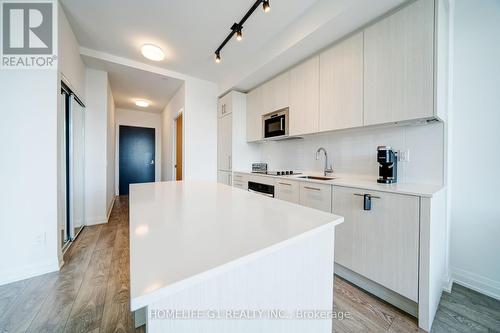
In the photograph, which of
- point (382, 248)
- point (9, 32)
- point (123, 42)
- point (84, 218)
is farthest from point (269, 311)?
point (84, 218)

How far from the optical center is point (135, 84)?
3.85 m

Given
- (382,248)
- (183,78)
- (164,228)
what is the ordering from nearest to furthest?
(164,228), (382,248), (183,78)

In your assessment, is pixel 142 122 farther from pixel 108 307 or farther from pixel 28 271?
pixel 108 307

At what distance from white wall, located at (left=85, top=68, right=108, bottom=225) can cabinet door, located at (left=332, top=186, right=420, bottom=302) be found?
11.9 feet

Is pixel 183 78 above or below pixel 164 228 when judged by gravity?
above

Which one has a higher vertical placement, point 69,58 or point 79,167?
point 69,58

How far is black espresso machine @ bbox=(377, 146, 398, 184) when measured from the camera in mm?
1677

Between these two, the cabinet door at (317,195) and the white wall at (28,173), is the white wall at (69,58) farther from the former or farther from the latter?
the cabinet door at (317,195)

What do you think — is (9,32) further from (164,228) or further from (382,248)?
(382,248)

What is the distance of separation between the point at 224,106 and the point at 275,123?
129 centimetres

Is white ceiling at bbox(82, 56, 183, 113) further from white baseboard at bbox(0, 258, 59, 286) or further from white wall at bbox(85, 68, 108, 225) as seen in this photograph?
white baseboard at bbox(0, 258, 59, 286)

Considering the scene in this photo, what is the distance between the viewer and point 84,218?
10.2ft

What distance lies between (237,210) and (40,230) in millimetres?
2107

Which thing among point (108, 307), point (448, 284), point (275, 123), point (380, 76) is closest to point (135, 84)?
point (275, 123)
